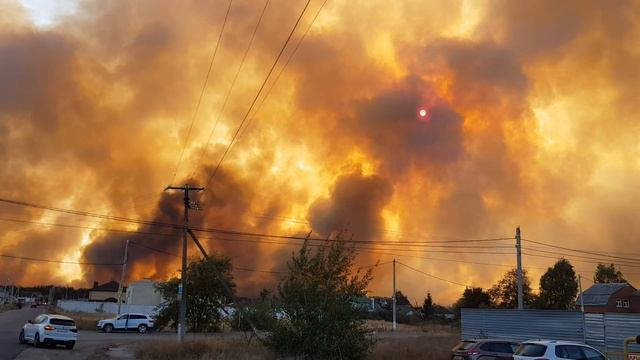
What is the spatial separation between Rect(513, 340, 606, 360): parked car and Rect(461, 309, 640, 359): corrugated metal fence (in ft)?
28.2

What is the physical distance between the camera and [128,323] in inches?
2164

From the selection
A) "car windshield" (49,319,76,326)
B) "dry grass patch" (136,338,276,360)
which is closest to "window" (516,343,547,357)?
"dry grass patch" (136,338,276,360)

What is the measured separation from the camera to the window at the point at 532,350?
17594 mm

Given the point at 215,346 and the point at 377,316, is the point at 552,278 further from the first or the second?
the point at 215,346

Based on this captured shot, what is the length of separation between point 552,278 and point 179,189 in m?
76.7

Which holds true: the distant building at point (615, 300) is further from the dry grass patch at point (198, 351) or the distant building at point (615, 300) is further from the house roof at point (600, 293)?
the dry grass patch at point (198, 351)

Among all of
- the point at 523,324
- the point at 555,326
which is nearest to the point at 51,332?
the point at 523,324

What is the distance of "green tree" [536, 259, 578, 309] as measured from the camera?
9075cm

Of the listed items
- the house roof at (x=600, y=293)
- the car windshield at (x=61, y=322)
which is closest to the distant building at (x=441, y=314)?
the house roof at (x=600, y=293)

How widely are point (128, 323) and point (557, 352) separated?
47.4 m

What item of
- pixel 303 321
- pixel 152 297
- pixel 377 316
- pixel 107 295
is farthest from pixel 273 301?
pixel 107 295

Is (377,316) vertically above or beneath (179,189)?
beneath

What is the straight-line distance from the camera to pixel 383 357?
2639 centimetres

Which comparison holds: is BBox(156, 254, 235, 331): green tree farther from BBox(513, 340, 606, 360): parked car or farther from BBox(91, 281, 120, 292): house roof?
BBox(91, 281, 120, 292): house roof
